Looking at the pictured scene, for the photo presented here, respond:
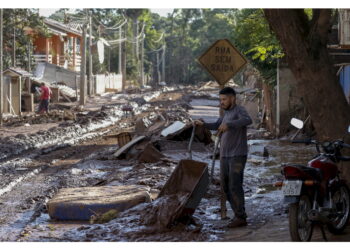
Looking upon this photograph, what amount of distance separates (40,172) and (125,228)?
7495 millimetres

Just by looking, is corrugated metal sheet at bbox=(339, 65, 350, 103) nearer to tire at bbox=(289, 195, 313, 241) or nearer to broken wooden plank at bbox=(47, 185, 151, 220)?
broken wooden plank at bbox=(47, 185, 151, 220)

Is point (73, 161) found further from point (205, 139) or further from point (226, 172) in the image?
point (226, 172)

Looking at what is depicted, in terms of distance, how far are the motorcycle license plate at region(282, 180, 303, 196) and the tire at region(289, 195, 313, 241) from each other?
0.39ft

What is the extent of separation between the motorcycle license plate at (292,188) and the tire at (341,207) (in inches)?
32.8

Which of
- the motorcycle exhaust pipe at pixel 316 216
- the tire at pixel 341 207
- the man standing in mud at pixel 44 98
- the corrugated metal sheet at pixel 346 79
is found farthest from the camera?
the man standing in mud at pixel 44 98

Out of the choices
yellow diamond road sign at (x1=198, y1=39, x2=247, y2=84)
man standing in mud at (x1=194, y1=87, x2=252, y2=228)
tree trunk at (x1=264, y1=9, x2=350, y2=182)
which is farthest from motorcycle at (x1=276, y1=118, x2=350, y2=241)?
yellow diamond road sign at (x1=198, y1=39, x2=247, y2=84)

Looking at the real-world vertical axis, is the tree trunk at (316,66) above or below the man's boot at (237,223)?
above

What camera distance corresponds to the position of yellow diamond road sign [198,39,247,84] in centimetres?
1191

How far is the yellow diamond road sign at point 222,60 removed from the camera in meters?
11.9

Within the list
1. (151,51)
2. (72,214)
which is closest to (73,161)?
(72,214)

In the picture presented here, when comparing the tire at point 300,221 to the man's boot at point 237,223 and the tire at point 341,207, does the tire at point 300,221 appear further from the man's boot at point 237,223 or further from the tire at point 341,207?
the man's boot at point 237,223

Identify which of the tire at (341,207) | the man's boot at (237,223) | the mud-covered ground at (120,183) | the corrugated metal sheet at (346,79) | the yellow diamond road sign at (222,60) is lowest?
the mud-covered ground at (120,183)

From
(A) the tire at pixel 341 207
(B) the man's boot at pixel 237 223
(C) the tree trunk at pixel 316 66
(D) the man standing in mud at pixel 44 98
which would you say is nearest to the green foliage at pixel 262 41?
(C) the tree trunk at pixel 316 66

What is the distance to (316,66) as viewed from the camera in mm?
9359
